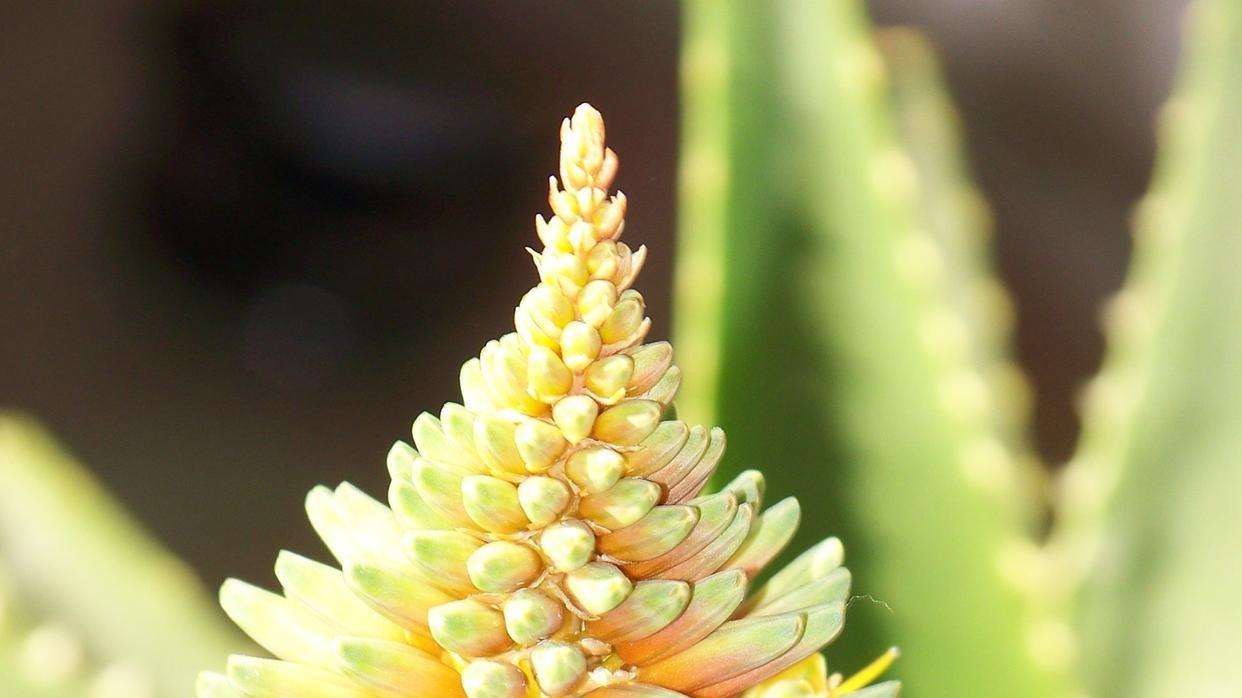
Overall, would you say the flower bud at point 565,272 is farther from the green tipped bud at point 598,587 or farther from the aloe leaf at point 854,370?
the aloe leaf at point 854,370

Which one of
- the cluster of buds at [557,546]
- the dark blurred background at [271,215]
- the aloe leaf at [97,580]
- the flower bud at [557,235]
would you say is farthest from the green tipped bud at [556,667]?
the dark blurred background at [271,215]

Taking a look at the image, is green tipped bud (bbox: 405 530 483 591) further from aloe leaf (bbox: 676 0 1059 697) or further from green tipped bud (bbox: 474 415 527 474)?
aloe leaf (bbox: 676 0 1059 697)

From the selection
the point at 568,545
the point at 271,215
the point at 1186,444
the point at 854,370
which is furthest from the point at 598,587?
the point at 271,215

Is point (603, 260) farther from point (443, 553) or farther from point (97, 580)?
point (97, 580)

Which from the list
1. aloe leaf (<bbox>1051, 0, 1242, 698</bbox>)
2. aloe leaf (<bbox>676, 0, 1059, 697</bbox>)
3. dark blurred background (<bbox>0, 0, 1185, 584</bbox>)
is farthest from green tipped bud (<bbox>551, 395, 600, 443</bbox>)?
dark blurred background (<bbox>0, 0, 1185, 584</bbox>)

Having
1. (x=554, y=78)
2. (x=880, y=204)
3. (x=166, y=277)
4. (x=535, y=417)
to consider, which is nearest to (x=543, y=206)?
(x=554, y=78)
